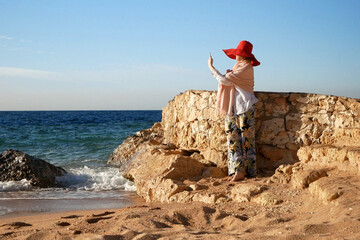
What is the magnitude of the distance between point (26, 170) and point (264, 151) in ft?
15.4

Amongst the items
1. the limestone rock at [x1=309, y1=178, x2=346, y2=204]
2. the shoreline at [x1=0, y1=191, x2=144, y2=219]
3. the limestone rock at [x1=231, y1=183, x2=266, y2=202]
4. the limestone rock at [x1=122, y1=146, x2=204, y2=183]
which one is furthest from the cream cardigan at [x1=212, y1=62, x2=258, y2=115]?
the shoreline at [x1=0, y1=191, x2=144, y2=219]

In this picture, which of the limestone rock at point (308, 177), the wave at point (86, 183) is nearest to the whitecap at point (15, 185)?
the wave at point (86, 183)

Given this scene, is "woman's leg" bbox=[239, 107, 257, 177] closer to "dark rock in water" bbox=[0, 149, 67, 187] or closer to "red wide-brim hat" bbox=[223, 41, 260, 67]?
"red wide-brim hat" bbox=[223, 41, 260, 67]

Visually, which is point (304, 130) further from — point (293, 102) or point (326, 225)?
point (326, 225)

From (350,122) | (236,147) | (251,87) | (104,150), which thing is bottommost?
(104,150)

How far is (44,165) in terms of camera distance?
8.22 meters

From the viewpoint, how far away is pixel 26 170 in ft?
25.5

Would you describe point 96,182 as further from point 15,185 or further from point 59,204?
point 59,204

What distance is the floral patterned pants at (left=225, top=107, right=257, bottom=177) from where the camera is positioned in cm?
561

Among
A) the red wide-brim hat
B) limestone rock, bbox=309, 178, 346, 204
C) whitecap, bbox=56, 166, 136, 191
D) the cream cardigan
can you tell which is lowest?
whitecap, bbox=56, 166, 136, 191

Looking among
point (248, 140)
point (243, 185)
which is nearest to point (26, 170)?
point (248, 140)

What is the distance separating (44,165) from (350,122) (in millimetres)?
5972

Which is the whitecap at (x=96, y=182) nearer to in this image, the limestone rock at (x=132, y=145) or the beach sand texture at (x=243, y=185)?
the beach sand texture at (x=243, y=185)

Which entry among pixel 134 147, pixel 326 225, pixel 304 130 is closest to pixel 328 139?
pixel 304 130
